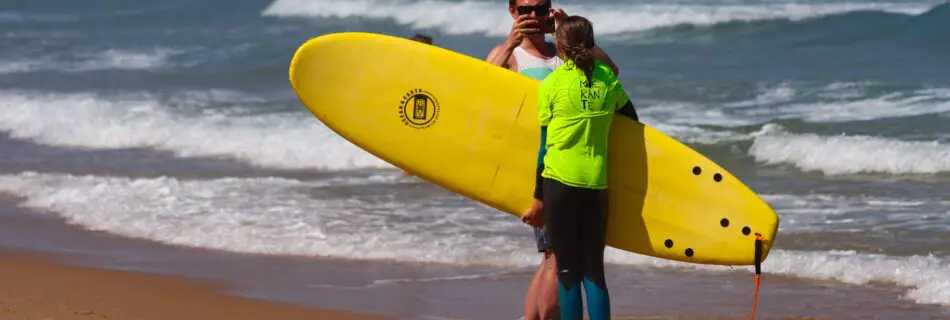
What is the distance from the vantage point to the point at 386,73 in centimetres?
427

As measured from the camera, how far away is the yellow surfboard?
398 centimetres

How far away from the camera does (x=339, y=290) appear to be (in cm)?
579

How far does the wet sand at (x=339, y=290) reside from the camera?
17.5ft

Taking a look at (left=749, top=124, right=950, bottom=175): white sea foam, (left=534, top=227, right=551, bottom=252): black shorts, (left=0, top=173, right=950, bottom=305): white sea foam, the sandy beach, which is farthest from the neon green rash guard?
(left=749, top=124, right=950, bottom=175): white sea foam

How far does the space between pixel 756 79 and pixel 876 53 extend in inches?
91.4

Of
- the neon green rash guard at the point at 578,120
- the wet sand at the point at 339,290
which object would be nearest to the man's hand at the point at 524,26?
the neon green rash guard at the point at 578,120

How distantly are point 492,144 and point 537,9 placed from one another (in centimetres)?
49

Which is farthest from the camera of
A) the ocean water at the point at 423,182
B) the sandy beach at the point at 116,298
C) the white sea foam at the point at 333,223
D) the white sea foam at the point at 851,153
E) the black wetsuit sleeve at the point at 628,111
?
the white sea foam at the point at 851,153

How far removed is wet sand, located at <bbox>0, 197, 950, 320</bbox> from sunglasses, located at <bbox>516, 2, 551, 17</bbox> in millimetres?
1726

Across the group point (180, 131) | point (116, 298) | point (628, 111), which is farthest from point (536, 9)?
point (180, 131)

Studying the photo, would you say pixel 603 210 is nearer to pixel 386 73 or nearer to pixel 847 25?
pixel 386 73

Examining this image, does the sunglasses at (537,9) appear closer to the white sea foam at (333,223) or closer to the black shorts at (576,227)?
the black shorts at (576,227)

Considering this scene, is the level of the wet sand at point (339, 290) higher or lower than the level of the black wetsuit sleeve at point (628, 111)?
lower

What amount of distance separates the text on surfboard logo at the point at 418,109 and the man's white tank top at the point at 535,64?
0.35 metres
